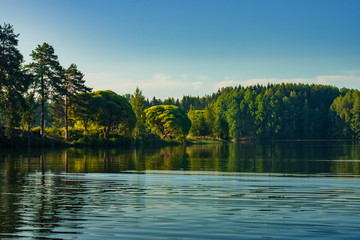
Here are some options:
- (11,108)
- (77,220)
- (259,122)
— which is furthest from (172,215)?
(259,122)

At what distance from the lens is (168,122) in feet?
348

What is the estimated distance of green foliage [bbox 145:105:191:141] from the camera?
106m

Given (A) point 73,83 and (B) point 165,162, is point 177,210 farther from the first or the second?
(A) point 73,83

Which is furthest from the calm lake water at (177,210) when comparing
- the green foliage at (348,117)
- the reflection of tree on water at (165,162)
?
the green foliage at (348,117)

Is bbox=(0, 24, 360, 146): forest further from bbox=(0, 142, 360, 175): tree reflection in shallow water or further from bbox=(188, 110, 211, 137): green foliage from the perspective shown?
bbox=(0, 142, 360, 175): tree reflection in shallow water

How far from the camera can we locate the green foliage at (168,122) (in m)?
106

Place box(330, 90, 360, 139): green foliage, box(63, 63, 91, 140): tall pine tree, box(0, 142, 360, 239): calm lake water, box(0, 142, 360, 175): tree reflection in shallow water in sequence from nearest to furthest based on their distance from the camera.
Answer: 1. box(0, 142, 360, 239): calm lake water
2. box(0, 142, 360, 175): tree reflection in shallow water
3. box(63, 63, 91, 140): tall pine tree
4. box(330, 90, 360, 139): green foliage

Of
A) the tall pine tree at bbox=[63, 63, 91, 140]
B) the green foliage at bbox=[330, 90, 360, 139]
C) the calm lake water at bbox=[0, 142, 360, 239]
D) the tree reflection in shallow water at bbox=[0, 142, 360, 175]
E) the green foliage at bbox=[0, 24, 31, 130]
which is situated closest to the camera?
the calm lake water at bbox=[0, 142, 360, 239]

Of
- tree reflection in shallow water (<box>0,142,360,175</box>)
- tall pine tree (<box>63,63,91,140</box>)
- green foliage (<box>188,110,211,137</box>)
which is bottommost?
tree reflection in shallow water (<box>0,142,360,175</box>)

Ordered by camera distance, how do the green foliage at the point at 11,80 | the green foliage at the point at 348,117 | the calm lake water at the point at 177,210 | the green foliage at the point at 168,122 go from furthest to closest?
the green foliage at the point at 348,117 < the green foliage at the point at 168,122 < the green foliage at the point at 11,80 < the calm lake water at the point at 177,210

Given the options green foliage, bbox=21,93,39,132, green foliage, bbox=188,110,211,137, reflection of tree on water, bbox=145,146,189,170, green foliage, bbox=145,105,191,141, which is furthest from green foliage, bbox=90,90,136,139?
green foliage, bbox=188,110,211,137

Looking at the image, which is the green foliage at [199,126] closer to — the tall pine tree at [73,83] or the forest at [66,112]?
the forest at [66,112]

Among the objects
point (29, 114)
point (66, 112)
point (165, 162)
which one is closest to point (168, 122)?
point (66, 112)

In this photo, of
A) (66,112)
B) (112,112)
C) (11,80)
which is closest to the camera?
(11,80)
